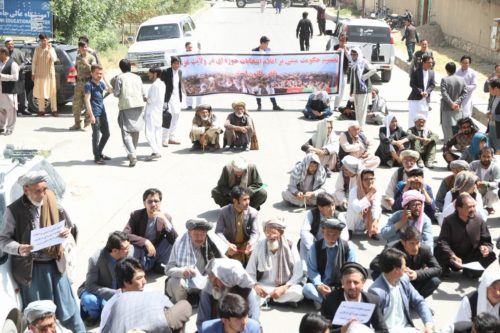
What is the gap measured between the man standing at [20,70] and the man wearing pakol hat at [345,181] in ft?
29.6

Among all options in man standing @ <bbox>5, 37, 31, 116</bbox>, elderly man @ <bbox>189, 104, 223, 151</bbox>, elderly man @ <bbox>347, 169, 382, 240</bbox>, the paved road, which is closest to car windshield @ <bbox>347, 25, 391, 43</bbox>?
the paved road

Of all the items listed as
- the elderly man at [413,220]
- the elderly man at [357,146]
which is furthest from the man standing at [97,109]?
the elderly man at [413,220]

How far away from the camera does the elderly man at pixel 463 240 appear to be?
9.90m

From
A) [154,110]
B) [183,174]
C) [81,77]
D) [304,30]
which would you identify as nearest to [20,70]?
[81,77]

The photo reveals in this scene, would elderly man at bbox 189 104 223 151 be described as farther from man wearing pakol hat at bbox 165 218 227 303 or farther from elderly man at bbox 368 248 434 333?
elderly man at bbox 368 248 434 333

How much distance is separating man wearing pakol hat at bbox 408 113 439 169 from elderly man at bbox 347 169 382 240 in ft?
13.9

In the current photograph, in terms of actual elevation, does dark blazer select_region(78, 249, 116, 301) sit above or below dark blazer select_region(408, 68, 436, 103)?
below

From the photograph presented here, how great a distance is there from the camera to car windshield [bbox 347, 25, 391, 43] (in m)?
27.3

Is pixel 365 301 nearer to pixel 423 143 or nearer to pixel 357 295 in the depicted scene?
pixel 357 295

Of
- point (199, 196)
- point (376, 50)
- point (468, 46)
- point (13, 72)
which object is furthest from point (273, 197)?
point (468, 46)

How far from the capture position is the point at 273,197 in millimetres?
13828

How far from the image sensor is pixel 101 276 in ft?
28.7

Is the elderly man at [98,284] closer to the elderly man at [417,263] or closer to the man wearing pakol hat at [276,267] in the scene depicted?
the man wearing pakol hat at [276,267]

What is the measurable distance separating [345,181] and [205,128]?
191 inches
